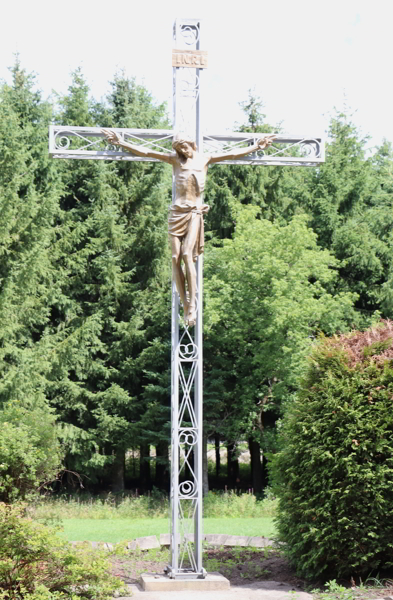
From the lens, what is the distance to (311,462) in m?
7.46

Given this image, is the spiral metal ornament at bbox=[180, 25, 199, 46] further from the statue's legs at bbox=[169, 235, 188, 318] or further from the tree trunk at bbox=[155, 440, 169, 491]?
the tree trunk at bbox=[155, 440, 169, 491]

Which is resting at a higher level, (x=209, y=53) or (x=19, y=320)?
(x=209, y=53)

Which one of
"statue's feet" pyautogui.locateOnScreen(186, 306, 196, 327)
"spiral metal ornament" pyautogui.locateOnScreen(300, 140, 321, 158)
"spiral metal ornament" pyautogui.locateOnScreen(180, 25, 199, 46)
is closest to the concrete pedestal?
"statue's feet" pyautogui.locateOnScreen(186, 306, 196, 327)

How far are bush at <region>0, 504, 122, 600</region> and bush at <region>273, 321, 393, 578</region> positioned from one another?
6.83 ft

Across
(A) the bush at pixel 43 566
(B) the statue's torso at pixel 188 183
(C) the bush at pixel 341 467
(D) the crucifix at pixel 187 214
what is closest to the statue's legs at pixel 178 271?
(D) the crucifix at pixel 187 214

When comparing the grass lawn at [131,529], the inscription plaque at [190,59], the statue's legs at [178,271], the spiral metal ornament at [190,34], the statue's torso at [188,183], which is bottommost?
the grass lawn at [131,529]

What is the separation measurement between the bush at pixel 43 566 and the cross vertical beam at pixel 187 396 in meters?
0.97

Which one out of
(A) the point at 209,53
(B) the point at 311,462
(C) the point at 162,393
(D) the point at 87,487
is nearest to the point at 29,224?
(C) the point at 162,393

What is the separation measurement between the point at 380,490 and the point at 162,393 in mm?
13554

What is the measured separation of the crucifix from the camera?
742 cm

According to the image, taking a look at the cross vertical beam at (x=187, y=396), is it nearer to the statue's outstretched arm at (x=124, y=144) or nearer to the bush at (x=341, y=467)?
the statue's outstretched arm at (x=124, y=144)

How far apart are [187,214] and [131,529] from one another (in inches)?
296

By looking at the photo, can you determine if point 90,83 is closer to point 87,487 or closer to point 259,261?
point 259,261

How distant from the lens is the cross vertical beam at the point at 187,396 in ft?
24.1
